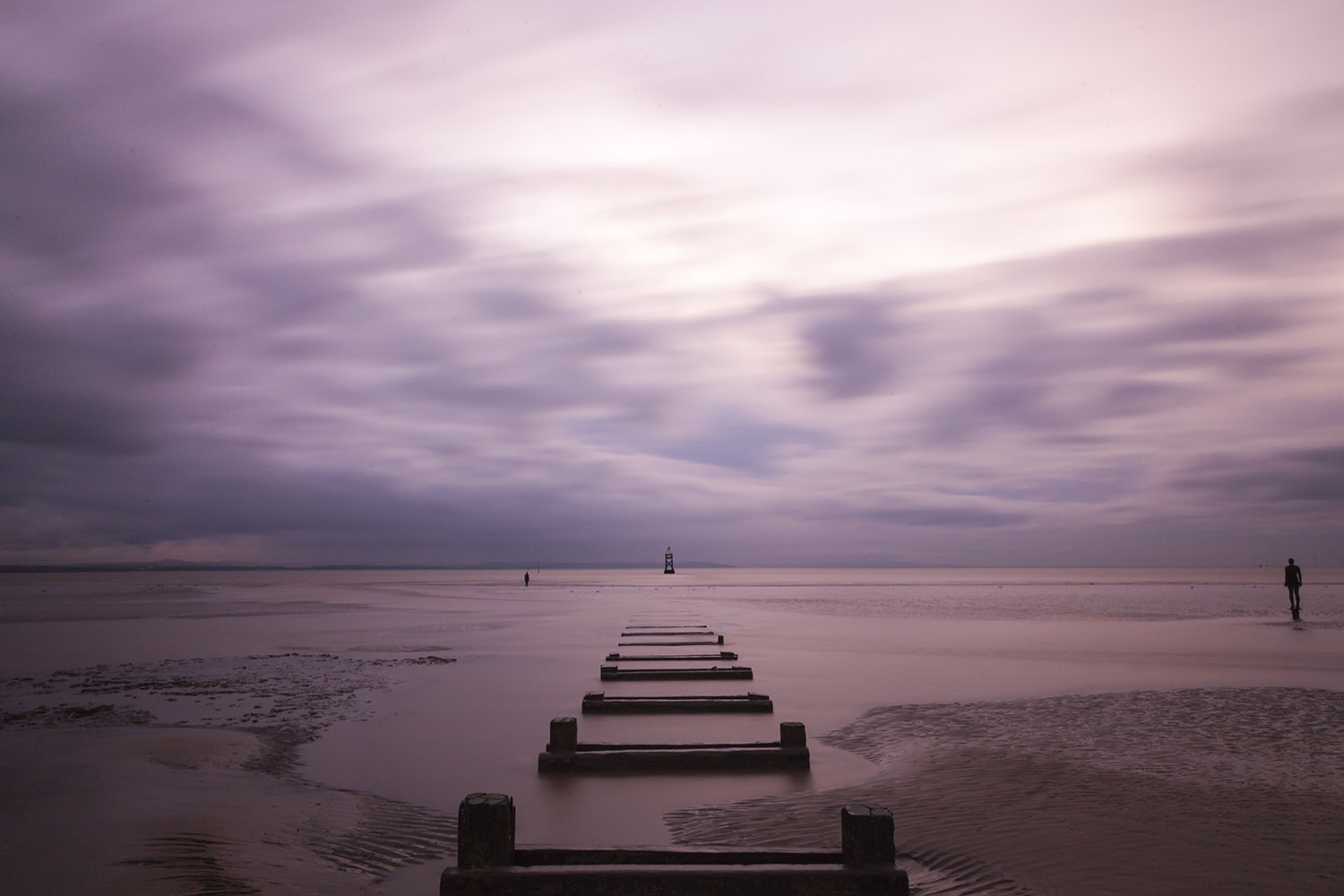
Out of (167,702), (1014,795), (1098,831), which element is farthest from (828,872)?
(167,702)

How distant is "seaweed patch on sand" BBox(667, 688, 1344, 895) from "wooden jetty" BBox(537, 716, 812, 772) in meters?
0.96

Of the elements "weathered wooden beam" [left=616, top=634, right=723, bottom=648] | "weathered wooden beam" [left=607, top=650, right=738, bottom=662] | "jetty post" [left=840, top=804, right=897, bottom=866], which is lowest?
"weathered wooden beam" [left=616, top=634, right=723, bottom=648]

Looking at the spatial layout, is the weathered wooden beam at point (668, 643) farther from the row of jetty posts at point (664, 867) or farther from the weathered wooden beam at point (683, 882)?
the weathered wooden beam at point (683, 882)

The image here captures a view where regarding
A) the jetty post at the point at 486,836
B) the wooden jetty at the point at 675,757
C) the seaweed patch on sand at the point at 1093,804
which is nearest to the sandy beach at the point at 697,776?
the seaweed patch on sand at the point at 1093,804

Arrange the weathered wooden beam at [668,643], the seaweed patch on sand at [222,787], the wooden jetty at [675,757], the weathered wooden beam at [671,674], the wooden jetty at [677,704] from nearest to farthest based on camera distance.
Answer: the seaweed patch on sand at [222,787], the wooden jetty at [675,757], the wooden jetty at [677,704], the weathered wooden beam at [671,674], the weathered wooden beam at [668,643]

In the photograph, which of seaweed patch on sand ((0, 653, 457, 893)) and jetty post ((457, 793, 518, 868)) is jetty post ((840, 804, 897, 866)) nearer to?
jetty post ((457, 793, 518, 868))

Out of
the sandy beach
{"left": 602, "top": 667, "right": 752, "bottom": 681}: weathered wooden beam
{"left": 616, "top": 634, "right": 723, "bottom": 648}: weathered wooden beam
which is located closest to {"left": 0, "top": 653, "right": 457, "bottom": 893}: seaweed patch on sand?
the sandy beach

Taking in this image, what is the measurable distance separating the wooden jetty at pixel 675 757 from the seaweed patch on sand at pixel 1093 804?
956mm

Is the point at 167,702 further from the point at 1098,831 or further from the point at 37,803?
the point at 1098,831

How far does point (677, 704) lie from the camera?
14.1m

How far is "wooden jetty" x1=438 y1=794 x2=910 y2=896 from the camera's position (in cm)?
533

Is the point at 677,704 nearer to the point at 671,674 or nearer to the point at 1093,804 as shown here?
the point at 671,674

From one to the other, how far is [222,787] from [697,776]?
16.1 ft

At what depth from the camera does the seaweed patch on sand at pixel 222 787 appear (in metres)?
6.75
